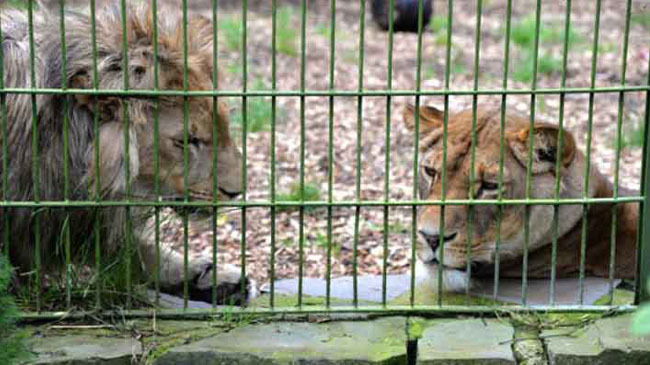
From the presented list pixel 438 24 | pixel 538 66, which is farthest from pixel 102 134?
pixel 438 24

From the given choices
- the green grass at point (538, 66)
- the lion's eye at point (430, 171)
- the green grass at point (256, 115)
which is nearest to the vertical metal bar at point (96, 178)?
the lion's eye at point (430, 171)

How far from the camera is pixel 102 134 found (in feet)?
13.9

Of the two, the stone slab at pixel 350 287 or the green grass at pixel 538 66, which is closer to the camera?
the stone slab at pixel 350 287

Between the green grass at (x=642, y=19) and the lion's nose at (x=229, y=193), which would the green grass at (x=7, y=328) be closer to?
the lion's nose at (x=229, y=193)

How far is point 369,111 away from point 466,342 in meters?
4.31

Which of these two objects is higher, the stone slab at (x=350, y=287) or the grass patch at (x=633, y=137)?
the grass patch at (x=633, y=137)

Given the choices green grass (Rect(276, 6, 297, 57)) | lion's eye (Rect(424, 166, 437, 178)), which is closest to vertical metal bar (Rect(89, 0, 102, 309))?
lion's eye (Rect(424, 166, 437, 178))

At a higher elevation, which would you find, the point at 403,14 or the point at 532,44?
the point at 403,14

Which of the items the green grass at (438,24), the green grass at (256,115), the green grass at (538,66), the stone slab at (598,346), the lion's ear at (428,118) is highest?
the green grass at (438,24)

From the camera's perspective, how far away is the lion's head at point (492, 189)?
4.27 m

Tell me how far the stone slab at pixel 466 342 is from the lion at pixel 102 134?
0.74 metres

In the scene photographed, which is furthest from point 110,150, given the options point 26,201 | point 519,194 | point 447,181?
point 519,194

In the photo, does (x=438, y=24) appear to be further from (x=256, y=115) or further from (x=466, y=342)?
(x=466, y=342)

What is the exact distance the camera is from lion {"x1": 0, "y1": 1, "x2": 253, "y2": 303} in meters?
4.18
